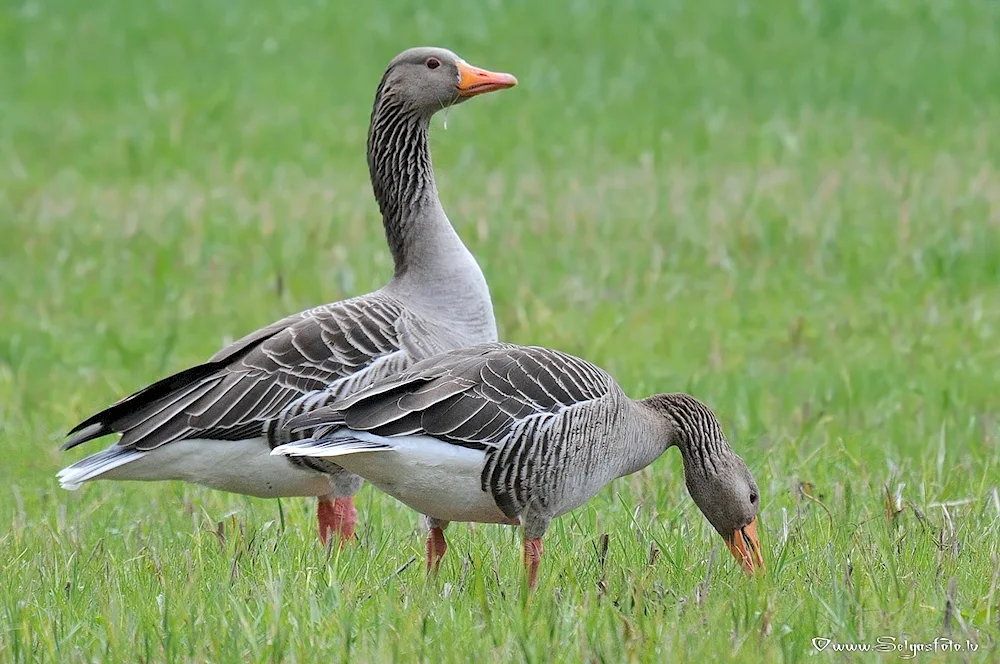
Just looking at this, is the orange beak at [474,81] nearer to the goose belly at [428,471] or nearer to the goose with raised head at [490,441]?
the goose with raised head at [490,441]

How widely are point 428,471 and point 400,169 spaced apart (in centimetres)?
224

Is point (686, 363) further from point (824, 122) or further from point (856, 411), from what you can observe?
point (824, 122)

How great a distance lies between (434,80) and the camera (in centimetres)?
675

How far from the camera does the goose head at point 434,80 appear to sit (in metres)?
6.73

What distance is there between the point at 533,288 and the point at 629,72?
7.58m

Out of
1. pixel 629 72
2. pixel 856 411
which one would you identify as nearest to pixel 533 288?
pixel 856 411

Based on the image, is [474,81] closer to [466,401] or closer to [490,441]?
[466,401]

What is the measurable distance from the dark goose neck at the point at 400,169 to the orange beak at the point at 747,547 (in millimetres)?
2101

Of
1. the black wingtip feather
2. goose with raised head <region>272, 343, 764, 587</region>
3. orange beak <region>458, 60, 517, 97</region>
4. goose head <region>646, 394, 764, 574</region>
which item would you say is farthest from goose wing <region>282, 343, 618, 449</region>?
orange beak <region>458, 60, 517, 97</region>

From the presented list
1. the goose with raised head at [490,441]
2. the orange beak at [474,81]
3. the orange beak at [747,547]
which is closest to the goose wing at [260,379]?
the goose with raised head at [490,441]

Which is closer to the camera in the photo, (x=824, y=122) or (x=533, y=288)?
(x=533, y=288)

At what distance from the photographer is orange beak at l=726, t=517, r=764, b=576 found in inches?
202

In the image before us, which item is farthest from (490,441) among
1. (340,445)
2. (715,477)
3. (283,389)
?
(283,389)

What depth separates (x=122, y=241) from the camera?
11.8 metres
